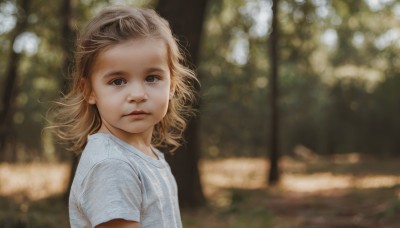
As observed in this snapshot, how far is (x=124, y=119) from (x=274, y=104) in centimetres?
1291

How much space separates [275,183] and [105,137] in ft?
42.1

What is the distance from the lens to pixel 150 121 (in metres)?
1.99

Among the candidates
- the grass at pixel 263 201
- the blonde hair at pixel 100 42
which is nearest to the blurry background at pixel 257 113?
the grass at pixel 263 201

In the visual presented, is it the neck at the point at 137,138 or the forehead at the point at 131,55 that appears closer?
the forehead at the point at 131,55

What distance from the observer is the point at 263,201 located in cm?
1077

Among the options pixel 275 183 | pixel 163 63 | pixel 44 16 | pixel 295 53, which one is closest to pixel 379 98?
pixel 295 53

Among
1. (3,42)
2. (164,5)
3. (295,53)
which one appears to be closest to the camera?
(164,5)

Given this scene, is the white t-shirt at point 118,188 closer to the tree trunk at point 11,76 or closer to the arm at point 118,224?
the arm at point 118,224

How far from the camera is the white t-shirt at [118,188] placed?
69.2 inches

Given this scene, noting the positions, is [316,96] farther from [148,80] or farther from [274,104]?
[148,80]

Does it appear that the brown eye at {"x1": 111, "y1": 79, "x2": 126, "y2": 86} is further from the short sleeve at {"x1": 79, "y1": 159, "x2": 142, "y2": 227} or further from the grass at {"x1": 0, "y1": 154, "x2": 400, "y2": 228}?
the grass at {"x1": 0, "y1": 154, "x2": 400, "y2": 228}

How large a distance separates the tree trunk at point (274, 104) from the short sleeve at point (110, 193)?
41.3 ft

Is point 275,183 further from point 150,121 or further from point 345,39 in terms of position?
point 345,39

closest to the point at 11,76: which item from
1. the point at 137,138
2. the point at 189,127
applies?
the point at 189,127
